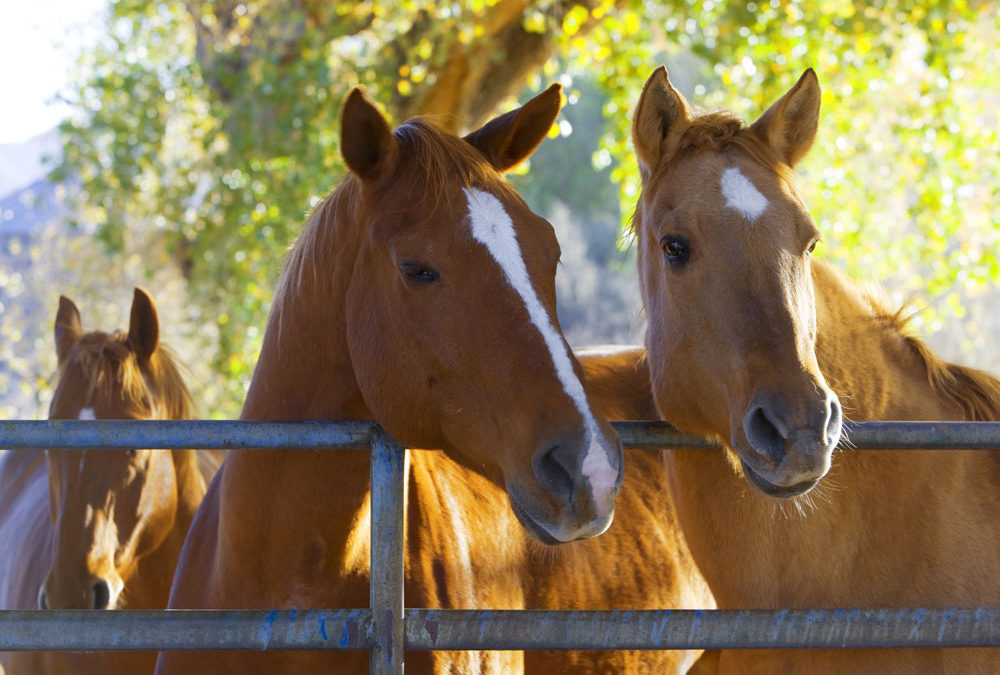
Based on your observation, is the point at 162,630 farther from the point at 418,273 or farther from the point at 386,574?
the point at 418,273

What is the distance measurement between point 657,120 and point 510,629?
142 centimetres

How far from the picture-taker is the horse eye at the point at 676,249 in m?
2.24

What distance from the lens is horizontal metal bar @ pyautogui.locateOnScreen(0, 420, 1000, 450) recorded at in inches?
69.5

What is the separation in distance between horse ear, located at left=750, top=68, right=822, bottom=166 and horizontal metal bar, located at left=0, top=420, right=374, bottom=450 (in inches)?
56.9

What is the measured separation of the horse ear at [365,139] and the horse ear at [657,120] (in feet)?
2.30

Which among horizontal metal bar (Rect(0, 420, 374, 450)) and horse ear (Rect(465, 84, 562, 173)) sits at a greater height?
horse ear (Rect(465, 84, 562, 173))

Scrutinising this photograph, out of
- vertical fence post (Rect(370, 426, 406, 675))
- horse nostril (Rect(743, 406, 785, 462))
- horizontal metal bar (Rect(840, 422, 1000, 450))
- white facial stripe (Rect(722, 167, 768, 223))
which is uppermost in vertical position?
white facial stripe (Rect(722, 167, 768, 223))

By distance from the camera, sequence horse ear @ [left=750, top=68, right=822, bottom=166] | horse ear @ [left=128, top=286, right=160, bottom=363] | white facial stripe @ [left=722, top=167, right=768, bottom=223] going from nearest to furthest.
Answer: white facial stripe @ [left=722, top=167, right=768, bottom=223] < horse ear @ [left=750, top=68, right=822, bottom=166] < horse ear @ [left=128, top=286, right=160, bottom=363]

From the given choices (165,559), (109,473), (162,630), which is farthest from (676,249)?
(165,559)

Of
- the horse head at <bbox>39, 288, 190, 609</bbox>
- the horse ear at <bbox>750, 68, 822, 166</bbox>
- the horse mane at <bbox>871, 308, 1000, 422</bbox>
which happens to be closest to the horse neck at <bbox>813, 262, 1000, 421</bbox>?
the horse mane at <bbox>871, 308, 1000, 422</bbox>

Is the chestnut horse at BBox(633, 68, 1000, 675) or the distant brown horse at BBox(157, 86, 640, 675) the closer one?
the distant brown horse at BBox(157, 86, 640, 675)

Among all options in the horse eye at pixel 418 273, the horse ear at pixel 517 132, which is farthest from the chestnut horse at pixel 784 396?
the horse eye at pixel 418 273

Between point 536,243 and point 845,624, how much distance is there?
103 cm

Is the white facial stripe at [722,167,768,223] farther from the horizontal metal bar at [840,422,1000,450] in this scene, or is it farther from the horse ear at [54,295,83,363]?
the horse ear at [54,295,83,363]
